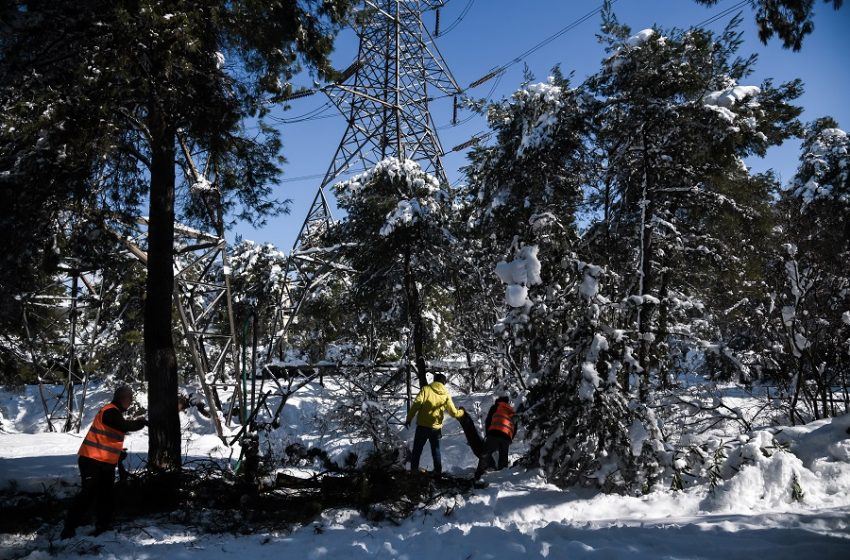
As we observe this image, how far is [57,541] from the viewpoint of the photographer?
4.77 m

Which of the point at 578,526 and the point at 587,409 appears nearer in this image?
the point at 578,526

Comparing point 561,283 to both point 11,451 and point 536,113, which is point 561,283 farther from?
point 11,451

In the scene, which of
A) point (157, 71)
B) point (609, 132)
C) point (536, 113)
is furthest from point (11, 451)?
point (609, 132)

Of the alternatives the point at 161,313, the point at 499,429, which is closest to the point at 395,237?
the point at 499,429

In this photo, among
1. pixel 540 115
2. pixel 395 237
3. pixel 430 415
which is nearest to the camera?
pixel 430 415

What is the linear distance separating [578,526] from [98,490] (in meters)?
4.74

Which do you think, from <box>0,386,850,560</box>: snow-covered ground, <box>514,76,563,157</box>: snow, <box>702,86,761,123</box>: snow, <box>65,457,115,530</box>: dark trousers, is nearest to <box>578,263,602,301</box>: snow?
<box>0,386,850,560</box>: snow-covered ground

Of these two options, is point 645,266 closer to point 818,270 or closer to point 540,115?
point 540,115

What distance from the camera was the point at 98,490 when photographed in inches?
203

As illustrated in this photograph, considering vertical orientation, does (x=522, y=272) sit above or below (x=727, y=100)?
below

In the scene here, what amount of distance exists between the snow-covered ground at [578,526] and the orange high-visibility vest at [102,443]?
0.72m

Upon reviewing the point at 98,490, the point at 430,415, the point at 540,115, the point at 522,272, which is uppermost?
the point at 540,115

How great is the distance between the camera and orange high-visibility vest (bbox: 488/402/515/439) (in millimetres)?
7684

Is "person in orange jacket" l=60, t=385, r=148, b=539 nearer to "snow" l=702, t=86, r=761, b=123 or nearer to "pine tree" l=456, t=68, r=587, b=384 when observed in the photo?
"pine tree" l=456, t=68, r=587, b=384
